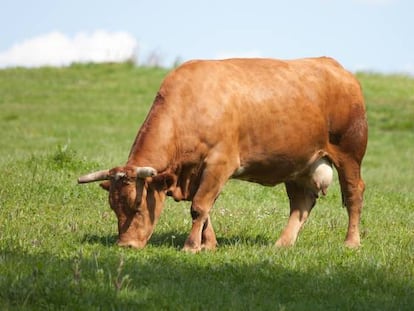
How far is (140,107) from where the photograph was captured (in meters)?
29.3

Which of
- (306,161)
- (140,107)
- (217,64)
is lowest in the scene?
(140,107)

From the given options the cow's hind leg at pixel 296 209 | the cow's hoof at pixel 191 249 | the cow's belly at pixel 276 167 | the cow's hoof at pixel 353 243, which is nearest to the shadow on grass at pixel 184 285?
the cow's hoof at pixel 191 249

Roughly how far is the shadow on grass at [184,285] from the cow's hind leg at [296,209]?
186 cm

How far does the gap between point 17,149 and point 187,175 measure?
11771mm

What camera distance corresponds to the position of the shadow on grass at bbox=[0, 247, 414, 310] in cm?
646

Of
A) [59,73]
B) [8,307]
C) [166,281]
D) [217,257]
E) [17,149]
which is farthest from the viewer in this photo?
[59,73]

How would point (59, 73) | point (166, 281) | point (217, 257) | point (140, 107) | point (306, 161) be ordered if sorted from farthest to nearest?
point (59, 73) → point (140, 107) → point (306, 161) → point (217, 257) → point (166, 281)

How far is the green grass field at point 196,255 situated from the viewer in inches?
263

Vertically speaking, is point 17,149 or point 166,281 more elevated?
point 166,281

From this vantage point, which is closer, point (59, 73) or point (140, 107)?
point (140, 107)

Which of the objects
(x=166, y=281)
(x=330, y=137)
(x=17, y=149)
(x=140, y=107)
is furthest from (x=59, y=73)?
(x=166, y=281)

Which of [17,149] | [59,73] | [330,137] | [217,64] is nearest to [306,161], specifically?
[330,137]

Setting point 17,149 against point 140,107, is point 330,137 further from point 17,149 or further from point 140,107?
point 140,107

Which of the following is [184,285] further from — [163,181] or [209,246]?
[209,246]
